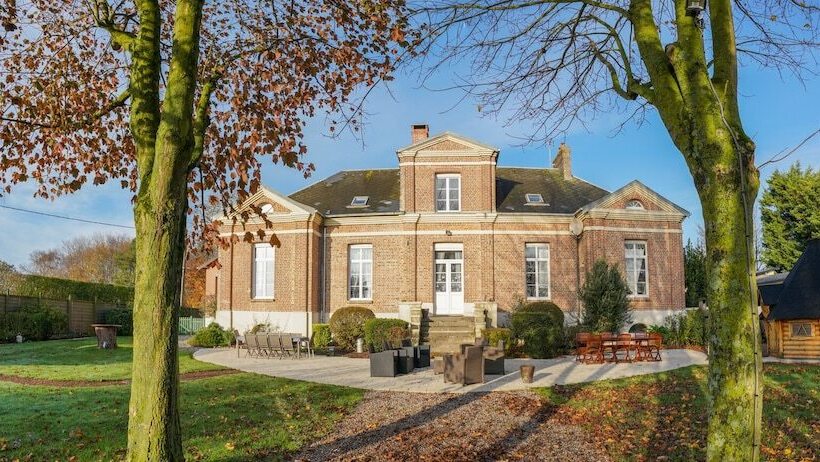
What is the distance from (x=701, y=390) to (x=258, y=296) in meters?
16.4

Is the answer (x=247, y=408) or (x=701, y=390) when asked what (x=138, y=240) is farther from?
(x=701, y=390)

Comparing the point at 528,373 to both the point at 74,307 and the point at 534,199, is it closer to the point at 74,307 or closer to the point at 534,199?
the point at 534,199

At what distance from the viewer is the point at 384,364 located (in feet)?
42.0

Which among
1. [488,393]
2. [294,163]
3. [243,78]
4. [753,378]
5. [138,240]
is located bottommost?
[488,393]

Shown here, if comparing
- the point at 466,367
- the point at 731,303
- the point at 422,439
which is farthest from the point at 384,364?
the point at 731,303

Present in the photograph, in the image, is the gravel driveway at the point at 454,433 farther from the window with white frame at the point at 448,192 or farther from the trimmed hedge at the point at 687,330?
the window with white frame at the point at 448,192

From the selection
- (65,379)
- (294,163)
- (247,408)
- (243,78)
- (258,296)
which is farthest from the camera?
(258,296)

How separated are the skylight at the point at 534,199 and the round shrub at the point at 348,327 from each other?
Result: 7.63 m

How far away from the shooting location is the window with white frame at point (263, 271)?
22.5m

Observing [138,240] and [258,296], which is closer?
[138,240]

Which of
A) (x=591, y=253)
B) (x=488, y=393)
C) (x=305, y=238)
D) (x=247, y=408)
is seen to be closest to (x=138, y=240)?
(x=247, y=408)

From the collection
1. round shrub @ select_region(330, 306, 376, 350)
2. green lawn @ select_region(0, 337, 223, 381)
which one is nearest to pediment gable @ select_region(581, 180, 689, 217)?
round shrub @ select_region(330, 306, 376, 350)

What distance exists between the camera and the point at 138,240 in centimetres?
514

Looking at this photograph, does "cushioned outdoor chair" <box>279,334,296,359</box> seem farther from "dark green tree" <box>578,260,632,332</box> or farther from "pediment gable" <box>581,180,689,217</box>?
"pediment gable" <box>581,180,689,217</box>
